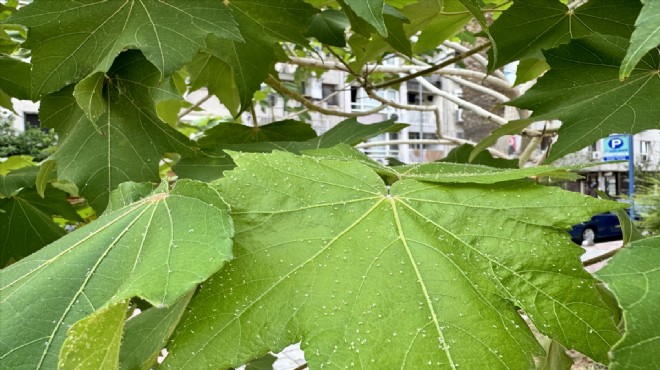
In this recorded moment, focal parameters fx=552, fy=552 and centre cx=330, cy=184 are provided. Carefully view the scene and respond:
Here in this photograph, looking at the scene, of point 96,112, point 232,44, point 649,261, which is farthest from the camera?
point 232,44

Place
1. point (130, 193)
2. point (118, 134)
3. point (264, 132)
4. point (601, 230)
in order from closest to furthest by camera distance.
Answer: point (130, 193)
point (118, 134)
point (264, 132)
point (601, 230)

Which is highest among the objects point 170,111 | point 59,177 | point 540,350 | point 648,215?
point 170,111

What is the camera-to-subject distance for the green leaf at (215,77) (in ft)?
3.32

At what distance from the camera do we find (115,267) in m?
0.36

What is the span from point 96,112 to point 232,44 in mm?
252

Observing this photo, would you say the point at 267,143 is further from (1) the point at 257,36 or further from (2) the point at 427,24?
(2) the point at 427,24

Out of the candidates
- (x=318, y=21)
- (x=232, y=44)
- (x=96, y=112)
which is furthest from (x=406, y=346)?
(x=318, y=21)

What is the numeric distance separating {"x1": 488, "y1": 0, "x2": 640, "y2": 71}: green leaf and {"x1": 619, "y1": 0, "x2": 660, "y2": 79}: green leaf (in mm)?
415

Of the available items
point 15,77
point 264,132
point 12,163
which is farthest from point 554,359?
point 12,163

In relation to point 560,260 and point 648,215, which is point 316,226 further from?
point 648,215

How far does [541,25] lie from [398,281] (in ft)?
1.94

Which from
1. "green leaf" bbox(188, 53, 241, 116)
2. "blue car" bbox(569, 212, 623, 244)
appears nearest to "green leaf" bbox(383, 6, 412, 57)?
"green leaf" bbox(188, 53, 241, 116)

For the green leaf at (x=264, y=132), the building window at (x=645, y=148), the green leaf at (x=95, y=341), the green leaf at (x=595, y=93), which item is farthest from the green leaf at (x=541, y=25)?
the building window at (x=645, y=148)

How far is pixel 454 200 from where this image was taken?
1.25 feet
